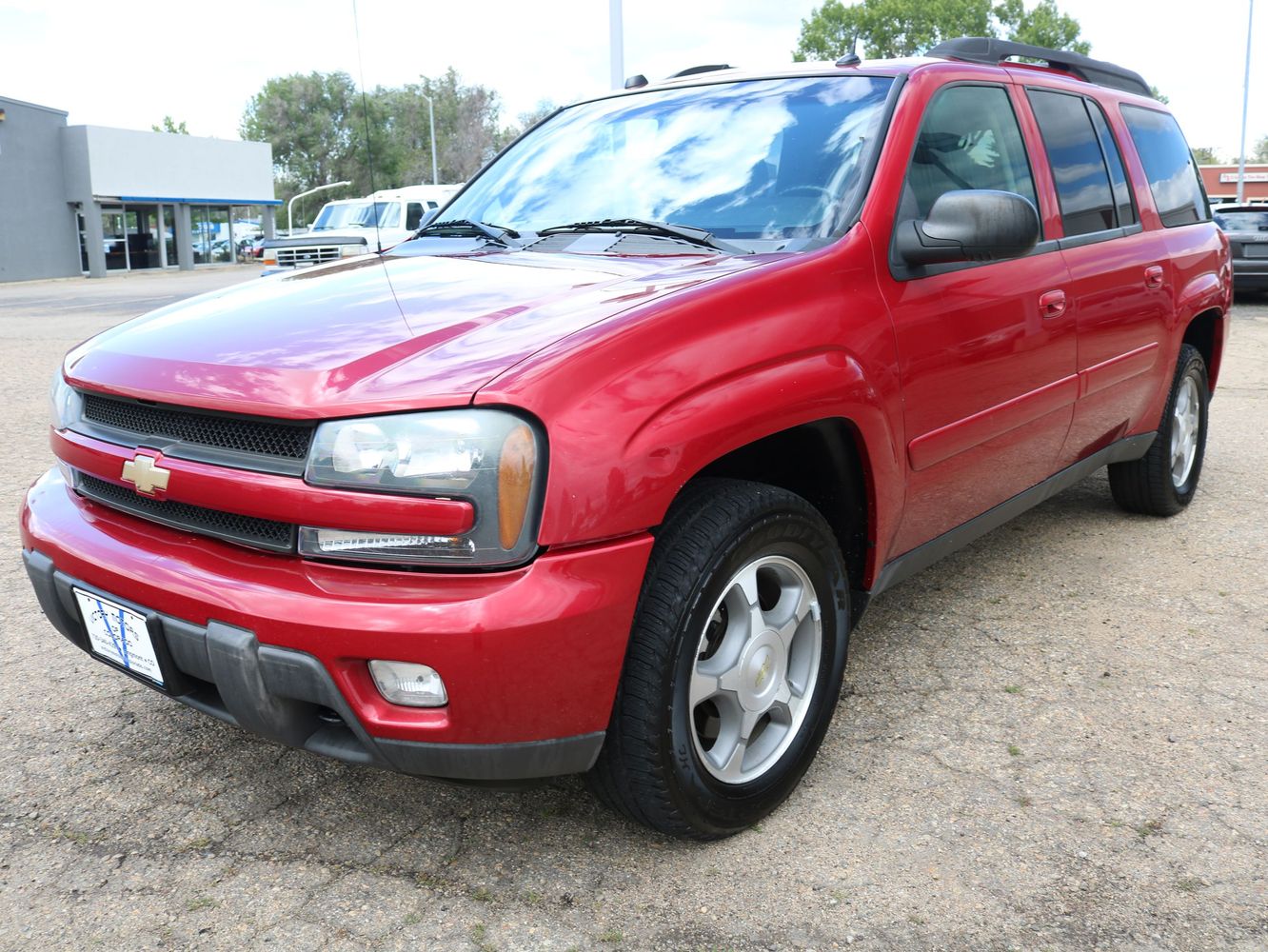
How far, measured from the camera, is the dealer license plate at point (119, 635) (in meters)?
2.25

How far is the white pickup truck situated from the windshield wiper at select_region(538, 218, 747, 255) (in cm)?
1240

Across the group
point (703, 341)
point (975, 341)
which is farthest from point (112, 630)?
point (975, 341)

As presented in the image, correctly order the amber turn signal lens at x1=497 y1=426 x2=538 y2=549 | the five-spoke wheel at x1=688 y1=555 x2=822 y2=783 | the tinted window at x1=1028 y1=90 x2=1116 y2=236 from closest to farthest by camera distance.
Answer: the amber turn signal lens at x1=497 y1=426 x2=538 y2=549 < the five-spoke wheel at x1=688 y1=555 x2=822 y2=783 < the tinted window at x1=1028 y1=90 x2=1116 y2=236

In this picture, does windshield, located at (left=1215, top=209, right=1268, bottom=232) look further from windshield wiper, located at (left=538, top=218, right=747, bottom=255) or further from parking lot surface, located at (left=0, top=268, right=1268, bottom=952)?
windshield wiper, located at (left=538, top=218, right=747, bottom=255)

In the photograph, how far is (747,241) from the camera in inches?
109

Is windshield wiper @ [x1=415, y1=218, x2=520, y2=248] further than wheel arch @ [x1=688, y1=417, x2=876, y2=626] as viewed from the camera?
Yes

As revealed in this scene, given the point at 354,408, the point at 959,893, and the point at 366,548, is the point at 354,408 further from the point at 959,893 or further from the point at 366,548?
the point at 959,893

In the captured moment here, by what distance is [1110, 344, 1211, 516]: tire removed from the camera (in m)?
4.61

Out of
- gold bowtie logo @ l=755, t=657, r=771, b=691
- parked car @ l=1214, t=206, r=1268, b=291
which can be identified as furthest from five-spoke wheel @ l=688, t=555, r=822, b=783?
parked car @ l=1214, t=206, r=1268, b=291

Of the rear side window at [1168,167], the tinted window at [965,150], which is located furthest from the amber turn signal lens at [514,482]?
the rear side window at [1168,167]

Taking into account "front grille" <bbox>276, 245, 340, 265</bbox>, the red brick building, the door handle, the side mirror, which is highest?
the red brick building

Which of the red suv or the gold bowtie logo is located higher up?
the red suv

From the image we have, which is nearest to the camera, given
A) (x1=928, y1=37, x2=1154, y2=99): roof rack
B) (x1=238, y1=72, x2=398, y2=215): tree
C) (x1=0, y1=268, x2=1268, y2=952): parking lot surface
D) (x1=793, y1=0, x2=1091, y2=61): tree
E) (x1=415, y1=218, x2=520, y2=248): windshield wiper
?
(x1=0, y1=268, x2=1268, y2=952): parking lot surface

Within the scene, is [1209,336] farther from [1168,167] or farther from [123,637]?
[123,637]
